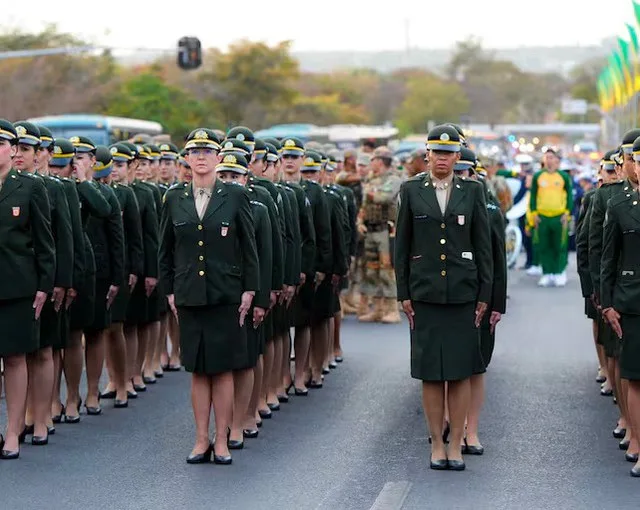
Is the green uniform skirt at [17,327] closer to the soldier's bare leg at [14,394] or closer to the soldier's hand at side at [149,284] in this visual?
the soldier's bare leg at [14,394]

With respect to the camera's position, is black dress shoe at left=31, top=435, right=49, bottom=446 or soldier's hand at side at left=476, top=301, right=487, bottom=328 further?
black dress shoe at left=31, top=435, right=49, bottom=446

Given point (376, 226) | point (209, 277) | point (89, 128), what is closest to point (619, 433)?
point (209, 277)

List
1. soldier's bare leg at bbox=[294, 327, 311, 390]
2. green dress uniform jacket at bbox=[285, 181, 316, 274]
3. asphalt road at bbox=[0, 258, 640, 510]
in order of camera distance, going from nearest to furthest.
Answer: asphalt road at bbox=[0, 258, 640, 510], green dress uniform jacket at bbox=[285, 181, 316, 274], soldier's bare leg at bbox=[294, 327, 311, 390]

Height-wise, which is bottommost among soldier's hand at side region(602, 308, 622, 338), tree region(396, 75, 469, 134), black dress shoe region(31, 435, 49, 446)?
tree region(396, 75, 469, 134)

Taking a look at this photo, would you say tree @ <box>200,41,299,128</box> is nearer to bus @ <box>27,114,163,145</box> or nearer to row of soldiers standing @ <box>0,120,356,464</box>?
bus @ <box>27,114,163,145</box>

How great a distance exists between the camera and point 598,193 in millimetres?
11922

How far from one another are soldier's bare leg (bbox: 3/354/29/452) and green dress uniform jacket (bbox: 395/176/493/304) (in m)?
2.66

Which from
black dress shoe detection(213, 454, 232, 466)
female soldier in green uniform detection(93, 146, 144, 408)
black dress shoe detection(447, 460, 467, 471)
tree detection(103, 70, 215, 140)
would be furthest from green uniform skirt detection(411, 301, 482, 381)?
tree detection(103, 70, 215, 140)

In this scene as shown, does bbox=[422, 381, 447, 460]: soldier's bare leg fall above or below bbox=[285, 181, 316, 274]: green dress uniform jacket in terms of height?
below

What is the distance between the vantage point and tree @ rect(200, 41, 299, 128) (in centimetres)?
9444

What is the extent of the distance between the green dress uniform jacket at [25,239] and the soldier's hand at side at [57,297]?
0.33 metres

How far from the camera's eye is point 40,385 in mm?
11672

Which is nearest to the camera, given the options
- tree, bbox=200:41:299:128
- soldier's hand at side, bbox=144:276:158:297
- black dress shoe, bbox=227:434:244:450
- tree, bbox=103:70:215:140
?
black dress shoe, bbox=227:434:244:450

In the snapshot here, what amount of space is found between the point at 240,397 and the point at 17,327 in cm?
164
